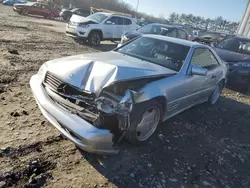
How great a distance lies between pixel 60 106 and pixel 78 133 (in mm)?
555

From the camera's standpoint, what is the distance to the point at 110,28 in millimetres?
13094

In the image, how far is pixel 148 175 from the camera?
2982 millimetres

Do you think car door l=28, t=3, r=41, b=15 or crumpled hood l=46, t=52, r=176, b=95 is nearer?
crumpled hood l=46, t=52, r=176, b=95

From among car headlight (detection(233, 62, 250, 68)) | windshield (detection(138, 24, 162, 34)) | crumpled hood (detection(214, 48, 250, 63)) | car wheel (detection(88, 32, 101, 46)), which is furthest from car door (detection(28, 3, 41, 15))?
car headlight (detection(233, 62, 250, 68))

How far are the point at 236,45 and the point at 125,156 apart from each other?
A: 773 centimetres

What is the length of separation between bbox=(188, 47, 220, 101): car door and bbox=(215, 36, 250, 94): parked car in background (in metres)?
2.58

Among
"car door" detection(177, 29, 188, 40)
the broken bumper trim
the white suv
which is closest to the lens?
the broken bumper trim

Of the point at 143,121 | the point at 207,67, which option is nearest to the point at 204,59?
the point at 207,67

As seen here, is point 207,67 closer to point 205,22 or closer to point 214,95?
point 214,95

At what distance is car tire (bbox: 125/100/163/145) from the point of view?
3.07 metres

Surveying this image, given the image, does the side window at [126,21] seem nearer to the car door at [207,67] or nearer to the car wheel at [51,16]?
the car door at [207,67]

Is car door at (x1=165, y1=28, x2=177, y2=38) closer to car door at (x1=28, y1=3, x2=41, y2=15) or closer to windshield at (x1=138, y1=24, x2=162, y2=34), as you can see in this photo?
windshield at (x1=138, y1=24, x2=162, y2=34)

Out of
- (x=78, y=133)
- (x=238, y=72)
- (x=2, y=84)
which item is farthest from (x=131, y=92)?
(x=238, y=72)

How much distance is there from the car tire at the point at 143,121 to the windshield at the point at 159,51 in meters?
0.95
